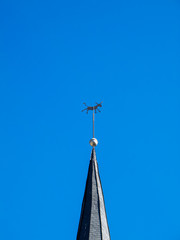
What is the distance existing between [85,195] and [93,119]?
15.9ft

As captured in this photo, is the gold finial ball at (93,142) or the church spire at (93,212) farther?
the gold finial ball at (93,142)

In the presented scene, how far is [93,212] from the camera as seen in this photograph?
2730cm

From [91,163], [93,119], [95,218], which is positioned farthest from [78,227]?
[93,119]

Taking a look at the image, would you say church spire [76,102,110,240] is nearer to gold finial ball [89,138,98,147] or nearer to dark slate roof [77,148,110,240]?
dark slate roof [77,148,110,240]

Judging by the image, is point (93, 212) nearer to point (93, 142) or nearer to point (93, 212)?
point (93, 212)

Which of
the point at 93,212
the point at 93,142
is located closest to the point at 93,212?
the point at 93,212

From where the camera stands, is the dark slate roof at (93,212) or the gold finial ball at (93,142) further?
the gold finial ball at (93,142)

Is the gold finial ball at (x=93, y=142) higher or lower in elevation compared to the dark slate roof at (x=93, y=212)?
higher

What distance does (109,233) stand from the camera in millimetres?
27250

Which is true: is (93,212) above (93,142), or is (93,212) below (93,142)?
below

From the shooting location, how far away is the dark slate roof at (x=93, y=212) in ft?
86.3

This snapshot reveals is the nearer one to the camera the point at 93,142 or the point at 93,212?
the point at 93,212

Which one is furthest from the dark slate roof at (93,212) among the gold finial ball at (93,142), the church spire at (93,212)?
the gold finial ball at (93,142)

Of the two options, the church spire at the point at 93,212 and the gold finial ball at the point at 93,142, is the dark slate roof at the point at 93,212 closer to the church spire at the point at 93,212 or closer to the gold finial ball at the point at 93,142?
the church spire at the point at 93,212
